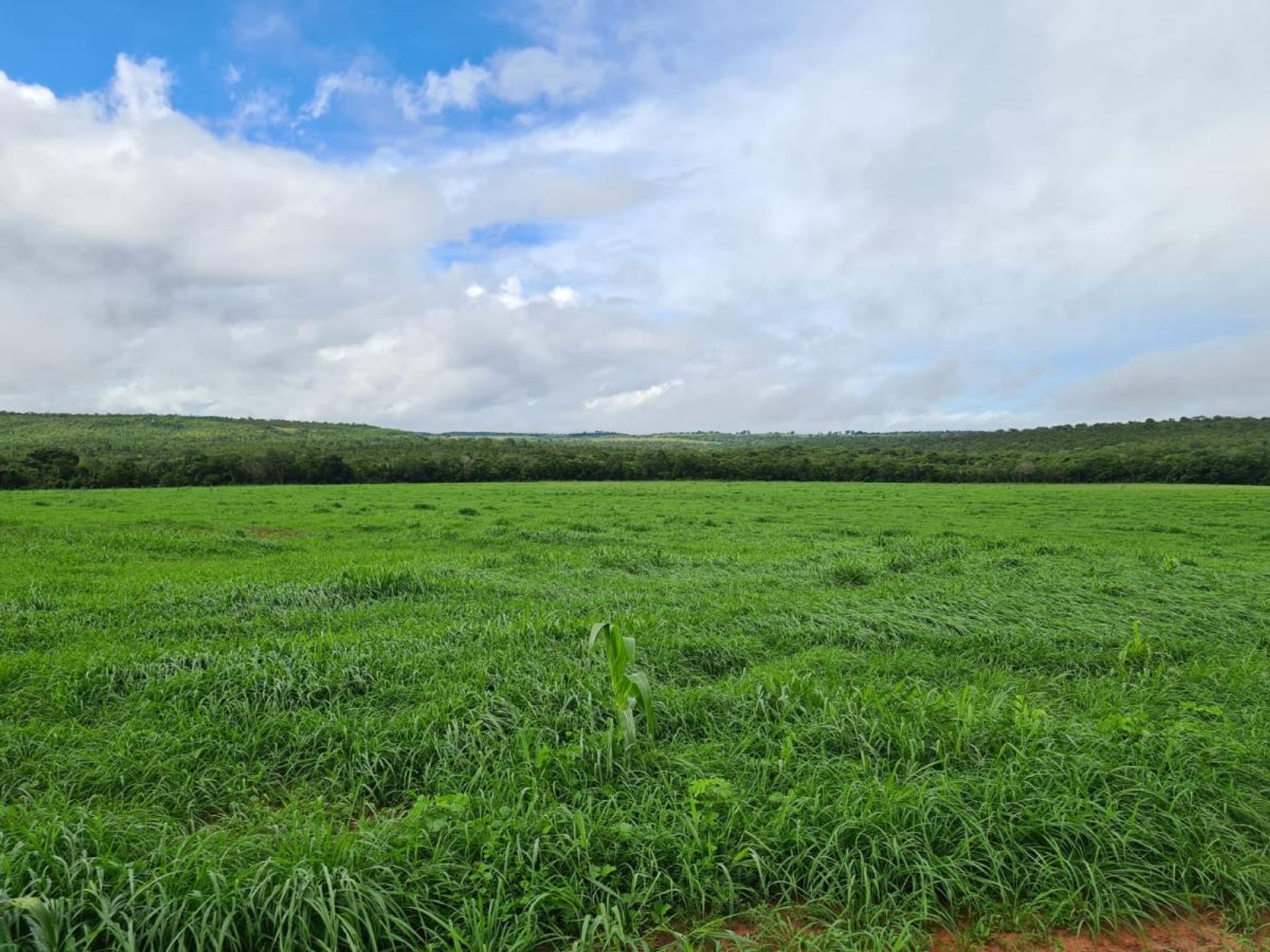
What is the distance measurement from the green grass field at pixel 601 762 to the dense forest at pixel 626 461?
160ft

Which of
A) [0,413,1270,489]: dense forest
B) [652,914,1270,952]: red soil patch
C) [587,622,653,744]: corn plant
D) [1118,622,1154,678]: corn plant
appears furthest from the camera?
[0,413,1270,489]: dense forest

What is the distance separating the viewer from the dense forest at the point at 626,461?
5081 cm

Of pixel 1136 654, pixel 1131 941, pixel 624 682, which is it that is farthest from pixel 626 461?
pixel 1131 941

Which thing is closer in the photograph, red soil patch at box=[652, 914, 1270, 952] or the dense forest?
red soil patch at box=[652, 914, 1270, 952]

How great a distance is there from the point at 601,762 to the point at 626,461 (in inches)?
2562

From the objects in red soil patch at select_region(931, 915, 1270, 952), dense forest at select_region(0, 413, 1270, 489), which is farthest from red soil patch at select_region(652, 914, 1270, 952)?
dense forest at select_region(0, 413, 1270, 489)

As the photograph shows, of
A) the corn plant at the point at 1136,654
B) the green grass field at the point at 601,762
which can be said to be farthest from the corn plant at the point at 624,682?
the corn plant at the point at 1136,654

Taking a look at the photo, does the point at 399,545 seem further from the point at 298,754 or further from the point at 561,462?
the point at 561,462

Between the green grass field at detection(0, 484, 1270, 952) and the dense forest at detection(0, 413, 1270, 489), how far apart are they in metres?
48.8

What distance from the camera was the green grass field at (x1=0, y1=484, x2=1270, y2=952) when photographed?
3201 millimetres

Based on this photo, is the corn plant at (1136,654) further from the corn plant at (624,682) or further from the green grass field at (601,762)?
the corn plant at (624,682)

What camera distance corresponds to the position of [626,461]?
69.5m

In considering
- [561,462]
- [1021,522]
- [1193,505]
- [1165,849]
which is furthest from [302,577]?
[561,462]

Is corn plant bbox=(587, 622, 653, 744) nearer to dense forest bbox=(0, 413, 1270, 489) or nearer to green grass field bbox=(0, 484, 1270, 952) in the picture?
green grass field bbox=(0, 484, 1270, 952)
